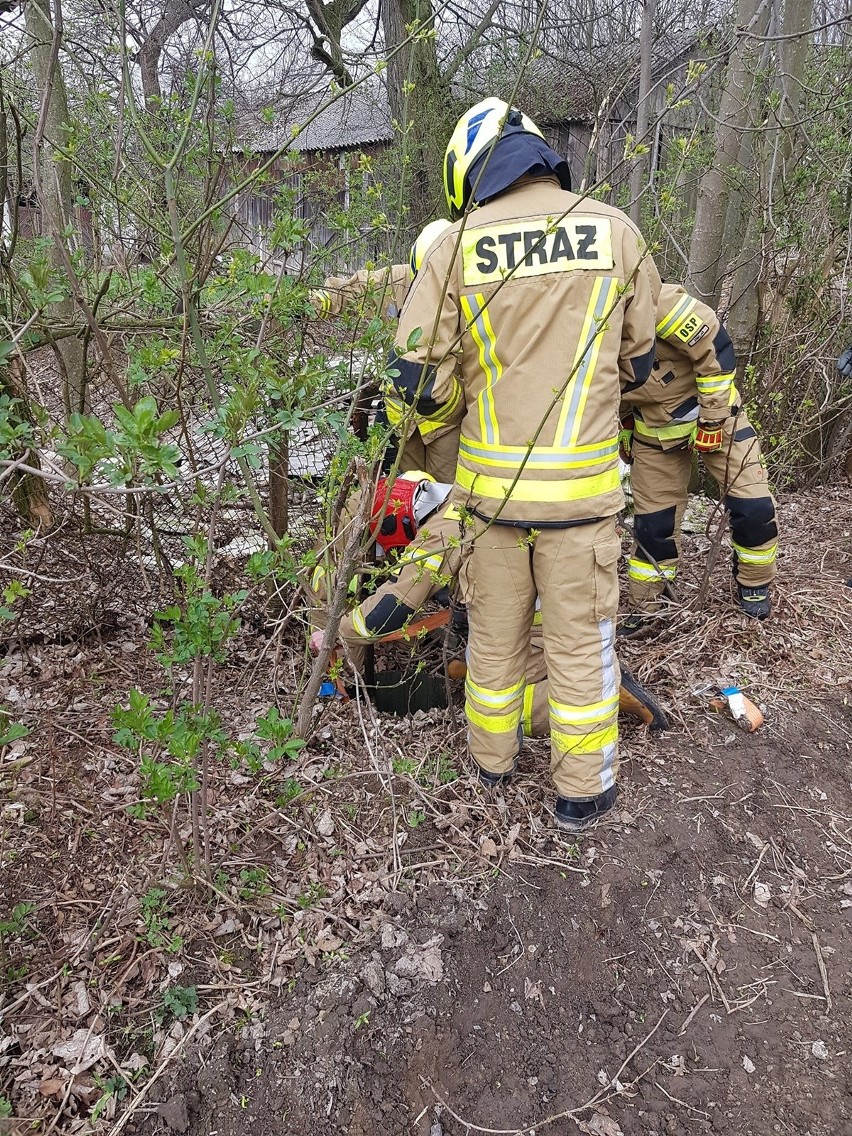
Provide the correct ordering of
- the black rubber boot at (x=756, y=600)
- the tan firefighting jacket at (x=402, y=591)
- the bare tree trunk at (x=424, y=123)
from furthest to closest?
the bare tree trunk at (x=424, y=123) → the black rubber boot at (x=756, y=600) → the tan firefighting jacket at (x=402, y=591)

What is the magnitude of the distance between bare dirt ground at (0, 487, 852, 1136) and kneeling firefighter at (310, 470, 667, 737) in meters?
0.21

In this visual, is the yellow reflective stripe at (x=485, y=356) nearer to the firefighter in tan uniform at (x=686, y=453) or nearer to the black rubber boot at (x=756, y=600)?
the firefighter in tan uniform at (x=686, y=453)

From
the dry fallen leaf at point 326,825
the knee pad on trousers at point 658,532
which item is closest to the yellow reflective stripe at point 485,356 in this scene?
the dry fallen leaf at point 326,825

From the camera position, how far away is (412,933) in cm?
231

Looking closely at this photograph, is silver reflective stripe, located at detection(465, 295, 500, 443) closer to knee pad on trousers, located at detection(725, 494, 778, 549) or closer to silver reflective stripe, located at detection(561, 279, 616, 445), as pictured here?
silver reflective stripe, located at detection(561, 279, 616, 445)

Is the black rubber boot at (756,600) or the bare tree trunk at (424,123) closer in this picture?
the black rubber boot at (756,600)

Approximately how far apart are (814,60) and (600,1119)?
23.1ft

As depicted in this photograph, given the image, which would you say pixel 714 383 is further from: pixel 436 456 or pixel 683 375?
pixel 436 456

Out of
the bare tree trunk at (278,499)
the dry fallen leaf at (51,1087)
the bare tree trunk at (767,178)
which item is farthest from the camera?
the bare tree trunk at (767,178)

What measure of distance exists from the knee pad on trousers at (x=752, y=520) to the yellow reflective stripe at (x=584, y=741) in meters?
1.58

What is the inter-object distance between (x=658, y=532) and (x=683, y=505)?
8.0 inches

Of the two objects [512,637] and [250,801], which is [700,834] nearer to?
[512,637]

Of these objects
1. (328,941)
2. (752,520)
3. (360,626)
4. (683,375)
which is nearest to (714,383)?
(683,375)

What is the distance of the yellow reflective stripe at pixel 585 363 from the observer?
7.59ft
